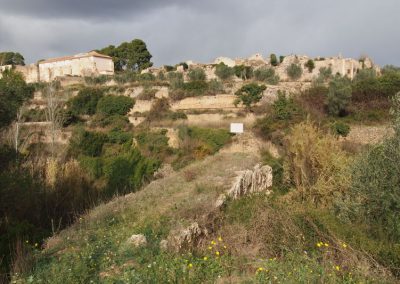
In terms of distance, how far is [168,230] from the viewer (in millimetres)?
6941

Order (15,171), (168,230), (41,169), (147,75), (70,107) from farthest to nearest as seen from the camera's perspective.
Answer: (147,75) → (70,107) → (41,169) → (15,171) → (168,230)

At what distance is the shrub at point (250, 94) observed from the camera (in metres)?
25.8

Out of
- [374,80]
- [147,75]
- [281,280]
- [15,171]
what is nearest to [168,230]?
[281,280]

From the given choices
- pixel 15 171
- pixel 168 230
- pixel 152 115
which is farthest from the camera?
pixel 152 115

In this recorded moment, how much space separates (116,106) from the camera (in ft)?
96.1

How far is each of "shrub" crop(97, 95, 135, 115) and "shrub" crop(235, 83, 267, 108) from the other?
323 inches

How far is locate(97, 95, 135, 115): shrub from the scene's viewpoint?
1150 inches

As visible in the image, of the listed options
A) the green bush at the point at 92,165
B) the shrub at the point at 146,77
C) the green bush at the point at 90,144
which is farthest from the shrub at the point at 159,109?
the shrub at the point at 146,77

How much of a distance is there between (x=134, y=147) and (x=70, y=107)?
9976mm

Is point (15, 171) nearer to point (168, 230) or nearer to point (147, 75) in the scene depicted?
point (168, 230)

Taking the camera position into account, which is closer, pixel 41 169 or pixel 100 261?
pixel 100 261

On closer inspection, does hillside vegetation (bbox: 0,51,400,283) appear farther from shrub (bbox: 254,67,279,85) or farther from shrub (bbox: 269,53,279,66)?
shrub (bbox: 269,53,279,66)

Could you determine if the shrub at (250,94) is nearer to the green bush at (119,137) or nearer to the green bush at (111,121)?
the green bush at (119,137)

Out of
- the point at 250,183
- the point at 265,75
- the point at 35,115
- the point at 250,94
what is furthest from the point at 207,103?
the point at 250,183
